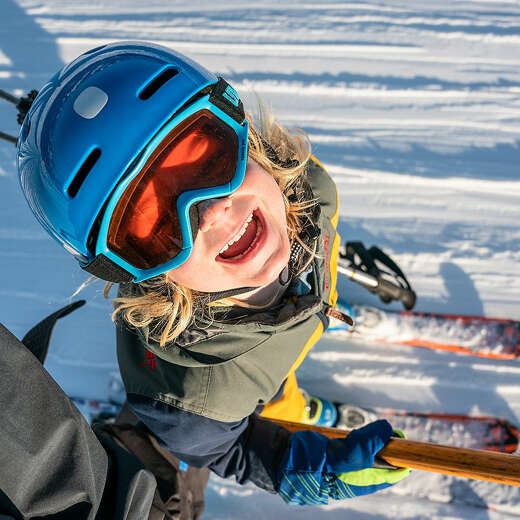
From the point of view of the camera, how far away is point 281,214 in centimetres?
158

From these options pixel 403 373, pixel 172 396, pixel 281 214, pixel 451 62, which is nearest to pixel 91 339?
pixel 172 396

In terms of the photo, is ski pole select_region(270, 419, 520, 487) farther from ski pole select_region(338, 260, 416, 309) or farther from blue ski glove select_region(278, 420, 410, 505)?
ski pole select_region(338, 260, 416, 309)

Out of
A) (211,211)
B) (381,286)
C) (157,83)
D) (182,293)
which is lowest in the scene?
(381,286)

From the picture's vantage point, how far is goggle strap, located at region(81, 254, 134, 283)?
1356mm

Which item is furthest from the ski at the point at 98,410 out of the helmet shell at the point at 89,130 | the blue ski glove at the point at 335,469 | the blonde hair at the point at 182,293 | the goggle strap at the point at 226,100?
the goggle strap at the point at 226,100

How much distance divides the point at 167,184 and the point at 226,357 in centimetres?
66

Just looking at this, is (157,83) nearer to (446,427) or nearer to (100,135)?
(100,135)

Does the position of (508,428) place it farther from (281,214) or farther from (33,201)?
(33,201)

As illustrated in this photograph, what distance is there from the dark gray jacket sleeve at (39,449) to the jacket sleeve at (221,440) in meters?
0.37

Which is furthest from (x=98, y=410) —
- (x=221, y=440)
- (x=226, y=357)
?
(x=226, y=357)

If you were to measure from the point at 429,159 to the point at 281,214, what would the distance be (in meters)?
1.59

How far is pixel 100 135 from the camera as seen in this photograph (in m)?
1.26

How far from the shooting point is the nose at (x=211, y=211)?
140cm

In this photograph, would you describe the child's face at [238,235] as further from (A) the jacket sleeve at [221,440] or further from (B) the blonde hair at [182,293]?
(A) the jacket sleeve at [221,440]
